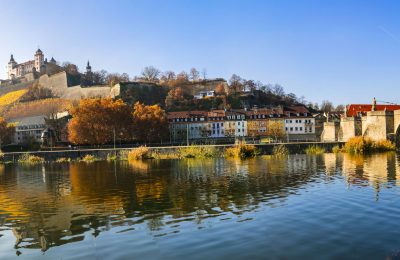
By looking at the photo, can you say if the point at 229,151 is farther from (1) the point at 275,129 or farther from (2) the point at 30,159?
(1) the point at 275,129

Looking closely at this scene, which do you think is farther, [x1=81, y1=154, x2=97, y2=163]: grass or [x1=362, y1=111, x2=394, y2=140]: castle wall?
[x1=81, y1=154, x2=97, y2=163]: grass

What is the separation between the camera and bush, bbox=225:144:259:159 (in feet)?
149

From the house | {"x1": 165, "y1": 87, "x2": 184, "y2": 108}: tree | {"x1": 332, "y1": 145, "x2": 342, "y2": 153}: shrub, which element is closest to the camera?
{"x1": 332, "y1": 145, "x2": 342, "y2": 153}: shrub

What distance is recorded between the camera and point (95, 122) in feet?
258

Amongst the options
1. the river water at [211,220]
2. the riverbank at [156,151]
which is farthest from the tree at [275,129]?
the river water at [211,220]

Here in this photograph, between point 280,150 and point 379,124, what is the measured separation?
12.7 m

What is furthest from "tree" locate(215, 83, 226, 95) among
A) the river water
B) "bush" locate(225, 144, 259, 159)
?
the river water

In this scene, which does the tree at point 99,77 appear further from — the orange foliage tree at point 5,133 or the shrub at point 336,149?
the shrub at point 336,149

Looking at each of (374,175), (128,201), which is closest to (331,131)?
(374,175)

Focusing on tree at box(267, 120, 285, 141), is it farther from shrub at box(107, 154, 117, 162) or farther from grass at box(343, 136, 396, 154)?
shrub at box(107, 154, 117, 162)

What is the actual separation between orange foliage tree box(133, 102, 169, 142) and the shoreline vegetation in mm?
31978

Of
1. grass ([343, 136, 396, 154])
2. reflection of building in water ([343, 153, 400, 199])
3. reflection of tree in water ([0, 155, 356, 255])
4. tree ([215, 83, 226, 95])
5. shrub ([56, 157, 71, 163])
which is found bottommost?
shrub ([56, 157, 71, 163])

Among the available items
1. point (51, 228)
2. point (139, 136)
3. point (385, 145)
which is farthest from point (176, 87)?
point (51, 228)

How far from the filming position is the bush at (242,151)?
1784 inches
